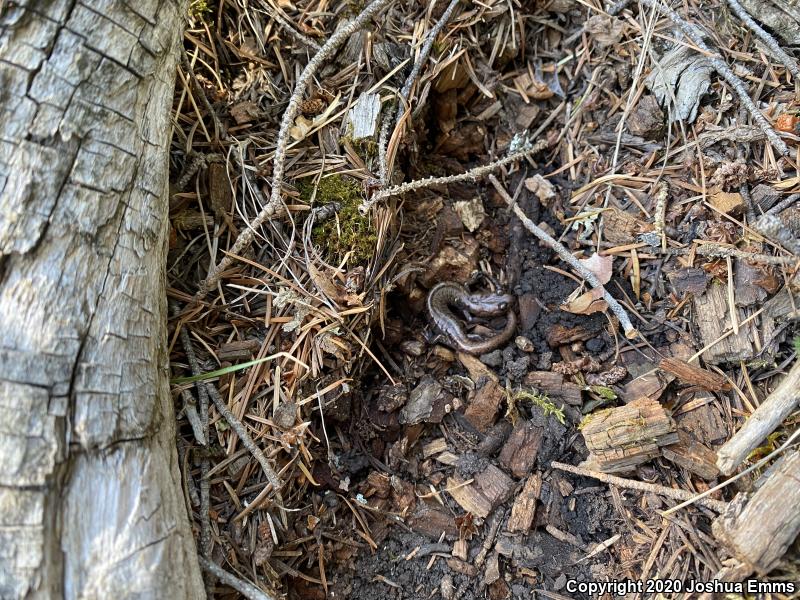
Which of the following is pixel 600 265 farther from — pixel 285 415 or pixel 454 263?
pixel 285 415

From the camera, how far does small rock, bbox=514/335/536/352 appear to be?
3021 millimetres

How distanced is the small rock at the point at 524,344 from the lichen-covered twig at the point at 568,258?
1.52 feet

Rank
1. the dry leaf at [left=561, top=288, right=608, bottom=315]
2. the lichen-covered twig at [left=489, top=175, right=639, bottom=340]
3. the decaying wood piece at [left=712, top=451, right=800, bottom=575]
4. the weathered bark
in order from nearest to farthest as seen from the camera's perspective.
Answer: the weathered bark, the decaying wood piece at [left=712, top=451, right=800, bottom=575], the lichen-covered twig at [left=489, top=175, right=639, bottom=340], the dry leaf at [left=561, top=288, right=608, bottom=315]

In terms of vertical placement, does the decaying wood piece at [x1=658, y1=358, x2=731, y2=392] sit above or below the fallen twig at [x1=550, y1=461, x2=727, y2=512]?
above

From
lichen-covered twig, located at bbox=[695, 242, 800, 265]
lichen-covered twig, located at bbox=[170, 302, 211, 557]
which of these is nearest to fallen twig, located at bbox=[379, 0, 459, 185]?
lichen-covered twig, located at bbox=[170, 302, 211, 557]

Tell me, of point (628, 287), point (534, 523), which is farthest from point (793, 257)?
point (534, 523)

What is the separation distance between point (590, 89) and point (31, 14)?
2.77 meters

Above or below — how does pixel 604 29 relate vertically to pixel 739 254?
above

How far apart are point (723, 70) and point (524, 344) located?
1.71m

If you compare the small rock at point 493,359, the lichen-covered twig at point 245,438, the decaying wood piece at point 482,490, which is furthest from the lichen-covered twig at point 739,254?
the lichen-covered twig at point 245,438

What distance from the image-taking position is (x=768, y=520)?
2109 mm

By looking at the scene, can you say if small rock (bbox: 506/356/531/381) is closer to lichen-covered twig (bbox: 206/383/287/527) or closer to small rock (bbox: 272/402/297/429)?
small rock (bbox: 272/402/297/429)

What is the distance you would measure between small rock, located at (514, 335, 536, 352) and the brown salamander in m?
0.11

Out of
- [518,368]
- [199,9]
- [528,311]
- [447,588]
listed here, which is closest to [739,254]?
[528,311]
